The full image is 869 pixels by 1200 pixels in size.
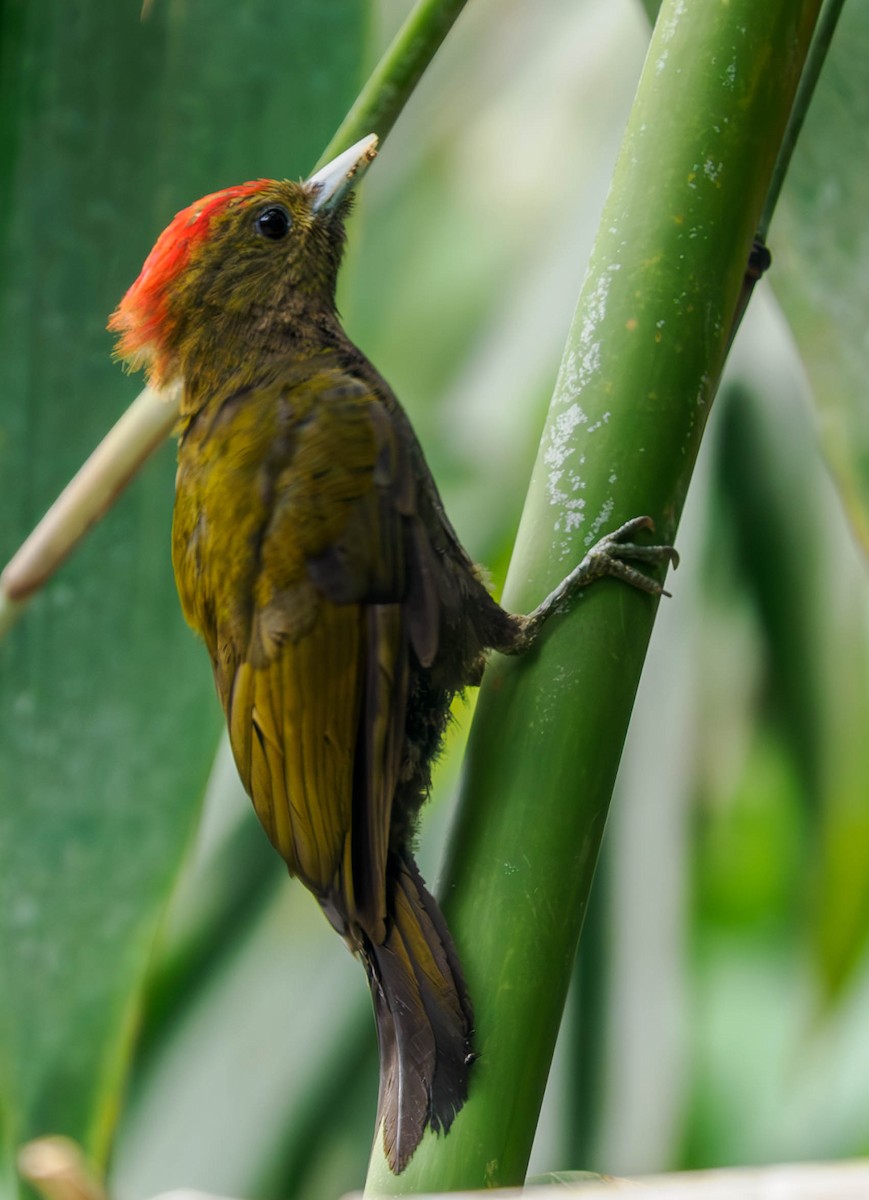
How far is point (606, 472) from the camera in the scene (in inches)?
19.4

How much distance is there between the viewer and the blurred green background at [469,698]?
85 centimetres

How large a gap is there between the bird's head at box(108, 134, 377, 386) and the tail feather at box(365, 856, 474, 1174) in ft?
1.52

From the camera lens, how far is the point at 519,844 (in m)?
0.45

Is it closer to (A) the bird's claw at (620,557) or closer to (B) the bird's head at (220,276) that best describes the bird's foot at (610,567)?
(A) the bird's claw at (620,557)

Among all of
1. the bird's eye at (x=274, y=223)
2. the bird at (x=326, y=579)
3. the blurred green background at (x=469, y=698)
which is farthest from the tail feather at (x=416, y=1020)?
the bird's eye at (x=274, y=223)

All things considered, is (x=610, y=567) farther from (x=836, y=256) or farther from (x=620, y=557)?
(x=836, y=256)

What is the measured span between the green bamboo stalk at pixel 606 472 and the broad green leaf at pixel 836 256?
0.24 meters

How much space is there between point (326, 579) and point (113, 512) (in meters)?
0.33

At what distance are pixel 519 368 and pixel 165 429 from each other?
810 mm

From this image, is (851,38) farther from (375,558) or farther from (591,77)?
(591,77)

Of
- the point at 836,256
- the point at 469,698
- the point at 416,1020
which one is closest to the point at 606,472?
the point at 416,1020

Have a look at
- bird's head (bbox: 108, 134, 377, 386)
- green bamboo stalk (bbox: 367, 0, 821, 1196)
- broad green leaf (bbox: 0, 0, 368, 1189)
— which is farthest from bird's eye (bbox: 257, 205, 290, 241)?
green bamboo stalk (bbox: 367, 0, 821, 1196)

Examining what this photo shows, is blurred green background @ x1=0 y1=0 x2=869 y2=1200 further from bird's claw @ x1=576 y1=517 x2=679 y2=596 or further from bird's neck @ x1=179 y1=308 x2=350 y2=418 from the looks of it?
bird's claw @ x1=576 y1=517 x2=679 y2=596

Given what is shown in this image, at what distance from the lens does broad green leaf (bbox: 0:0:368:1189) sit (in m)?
0.83
